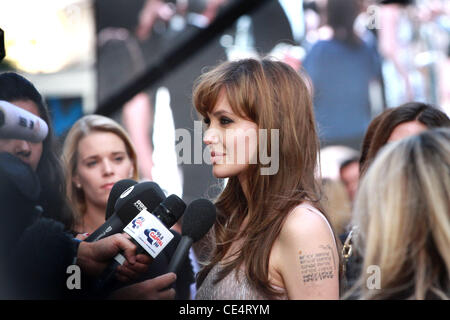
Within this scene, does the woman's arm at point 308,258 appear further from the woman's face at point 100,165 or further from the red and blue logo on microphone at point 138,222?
the woman's face at point 100,165

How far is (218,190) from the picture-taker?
80.6 inches

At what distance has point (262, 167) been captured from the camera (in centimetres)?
168

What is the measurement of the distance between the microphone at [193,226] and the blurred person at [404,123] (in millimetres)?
728

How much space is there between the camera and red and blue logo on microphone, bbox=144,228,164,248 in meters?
1.49

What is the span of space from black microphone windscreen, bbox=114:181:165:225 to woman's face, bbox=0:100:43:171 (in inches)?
11.4

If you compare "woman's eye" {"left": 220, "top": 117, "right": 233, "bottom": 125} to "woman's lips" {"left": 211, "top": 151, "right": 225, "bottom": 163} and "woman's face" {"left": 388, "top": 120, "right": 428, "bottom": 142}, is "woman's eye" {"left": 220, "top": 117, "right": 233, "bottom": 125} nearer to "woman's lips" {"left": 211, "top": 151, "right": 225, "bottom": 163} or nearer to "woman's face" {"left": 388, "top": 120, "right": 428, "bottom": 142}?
"woman's lips" {"left": 211, "top": 151, "right": 225, "bottom": 163}

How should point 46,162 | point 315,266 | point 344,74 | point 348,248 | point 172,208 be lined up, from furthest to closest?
point 344,74, point 348,248, point 46,162, point 172,208, point 315,266

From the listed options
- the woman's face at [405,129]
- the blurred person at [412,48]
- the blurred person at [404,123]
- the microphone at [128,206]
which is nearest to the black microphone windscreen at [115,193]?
the microphone at [128,206]

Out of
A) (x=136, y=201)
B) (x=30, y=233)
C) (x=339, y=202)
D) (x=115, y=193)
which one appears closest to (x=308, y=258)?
(x=136, y=201)

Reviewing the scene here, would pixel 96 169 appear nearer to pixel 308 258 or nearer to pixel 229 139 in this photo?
pixel 229 139

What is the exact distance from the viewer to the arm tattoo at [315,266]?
4.78ft

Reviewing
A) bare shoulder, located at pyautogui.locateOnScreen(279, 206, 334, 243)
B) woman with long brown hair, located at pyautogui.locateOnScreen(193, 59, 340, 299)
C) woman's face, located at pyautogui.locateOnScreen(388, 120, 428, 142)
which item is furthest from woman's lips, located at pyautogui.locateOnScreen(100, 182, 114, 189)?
woman's face, located at pyautogui.locateOnScreen(388, 120, 428, 142)

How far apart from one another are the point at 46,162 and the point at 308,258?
86 cm
